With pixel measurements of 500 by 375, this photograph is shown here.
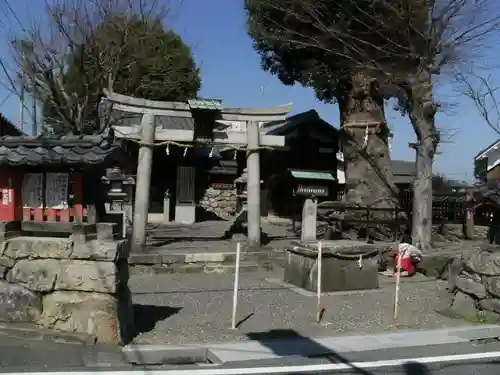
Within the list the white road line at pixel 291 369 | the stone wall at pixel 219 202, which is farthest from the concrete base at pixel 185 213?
the white road line at pixel 291 369

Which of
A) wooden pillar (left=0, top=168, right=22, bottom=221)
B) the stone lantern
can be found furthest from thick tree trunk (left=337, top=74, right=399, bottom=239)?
wooden pillar (left=0, top=168, right=22, bottom=221)

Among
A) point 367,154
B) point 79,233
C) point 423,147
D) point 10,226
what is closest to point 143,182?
point 10,226

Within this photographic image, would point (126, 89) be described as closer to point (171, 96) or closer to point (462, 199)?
point (171, 96)

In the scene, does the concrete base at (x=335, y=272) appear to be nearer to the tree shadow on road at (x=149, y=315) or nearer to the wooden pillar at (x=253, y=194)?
the tree shadow on road at (x=149, y=315)

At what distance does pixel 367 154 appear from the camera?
19672mm

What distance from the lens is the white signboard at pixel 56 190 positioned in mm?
7887

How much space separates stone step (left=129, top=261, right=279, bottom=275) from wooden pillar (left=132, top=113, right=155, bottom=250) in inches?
43.3

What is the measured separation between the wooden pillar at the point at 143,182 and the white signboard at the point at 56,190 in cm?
673

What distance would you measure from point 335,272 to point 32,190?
20.5 feet

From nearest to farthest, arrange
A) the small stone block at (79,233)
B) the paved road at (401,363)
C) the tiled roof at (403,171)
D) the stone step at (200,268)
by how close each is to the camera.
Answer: the paved road at (401,363), the small stone block at (79,233), the stone step at (200,268), the tiled roof at (403,171)

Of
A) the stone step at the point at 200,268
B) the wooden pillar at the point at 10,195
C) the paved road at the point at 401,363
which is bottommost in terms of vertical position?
the paved road at the point at 401,363

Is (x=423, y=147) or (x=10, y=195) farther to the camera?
(x=423, y=147)

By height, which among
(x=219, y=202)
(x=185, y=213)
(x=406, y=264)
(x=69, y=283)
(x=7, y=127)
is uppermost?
(x=7, y=127)

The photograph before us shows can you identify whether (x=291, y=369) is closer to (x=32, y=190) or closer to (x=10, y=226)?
(x=10, y=226)
